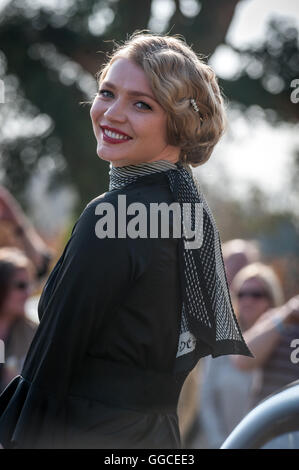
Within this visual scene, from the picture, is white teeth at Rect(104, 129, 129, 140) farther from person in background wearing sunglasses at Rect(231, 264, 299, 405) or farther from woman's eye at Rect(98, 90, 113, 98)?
person in background wearing sunglasses at Rect(231, 264, 299, 405)

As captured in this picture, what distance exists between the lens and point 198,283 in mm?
2086

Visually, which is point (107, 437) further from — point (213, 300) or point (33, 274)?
point (33, 274)

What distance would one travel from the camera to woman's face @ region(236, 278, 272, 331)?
4910 mm

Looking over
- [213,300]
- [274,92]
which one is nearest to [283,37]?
[274,92]

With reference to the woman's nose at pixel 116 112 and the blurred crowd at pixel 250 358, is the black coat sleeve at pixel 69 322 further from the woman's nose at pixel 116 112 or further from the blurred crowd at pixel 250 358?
the blurred crowd at pixel 250 358

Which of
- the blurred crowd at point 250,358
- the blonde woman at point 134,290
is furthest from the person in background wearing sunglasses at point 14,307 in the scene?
the blonde woman at point 134,290

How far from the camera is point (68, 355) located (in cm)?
195

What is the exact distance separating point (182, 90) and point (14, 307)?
2822 millimetres

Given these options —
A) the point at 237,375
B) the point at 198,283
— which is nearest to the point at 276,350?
the point at 237,375

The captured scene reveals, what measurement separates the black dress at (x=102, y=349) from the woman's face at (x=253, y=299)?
2.87 metres

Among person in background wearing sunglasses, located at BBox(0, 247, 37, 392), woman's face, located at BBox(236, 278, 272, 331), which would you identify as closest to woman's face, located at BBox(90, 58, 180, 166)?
person in background wearing sunglasses, located at BBox(0, 247, 37, 392)

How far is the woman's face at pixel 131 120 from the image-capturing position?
2.14 metres

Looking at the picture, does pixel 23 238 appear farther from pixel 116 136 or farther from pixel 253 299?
pixel 116 136

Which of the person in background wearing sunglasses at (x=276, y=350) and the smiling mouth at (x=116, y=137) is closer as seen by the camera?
the smiling mouth at (x=116, y=137)
